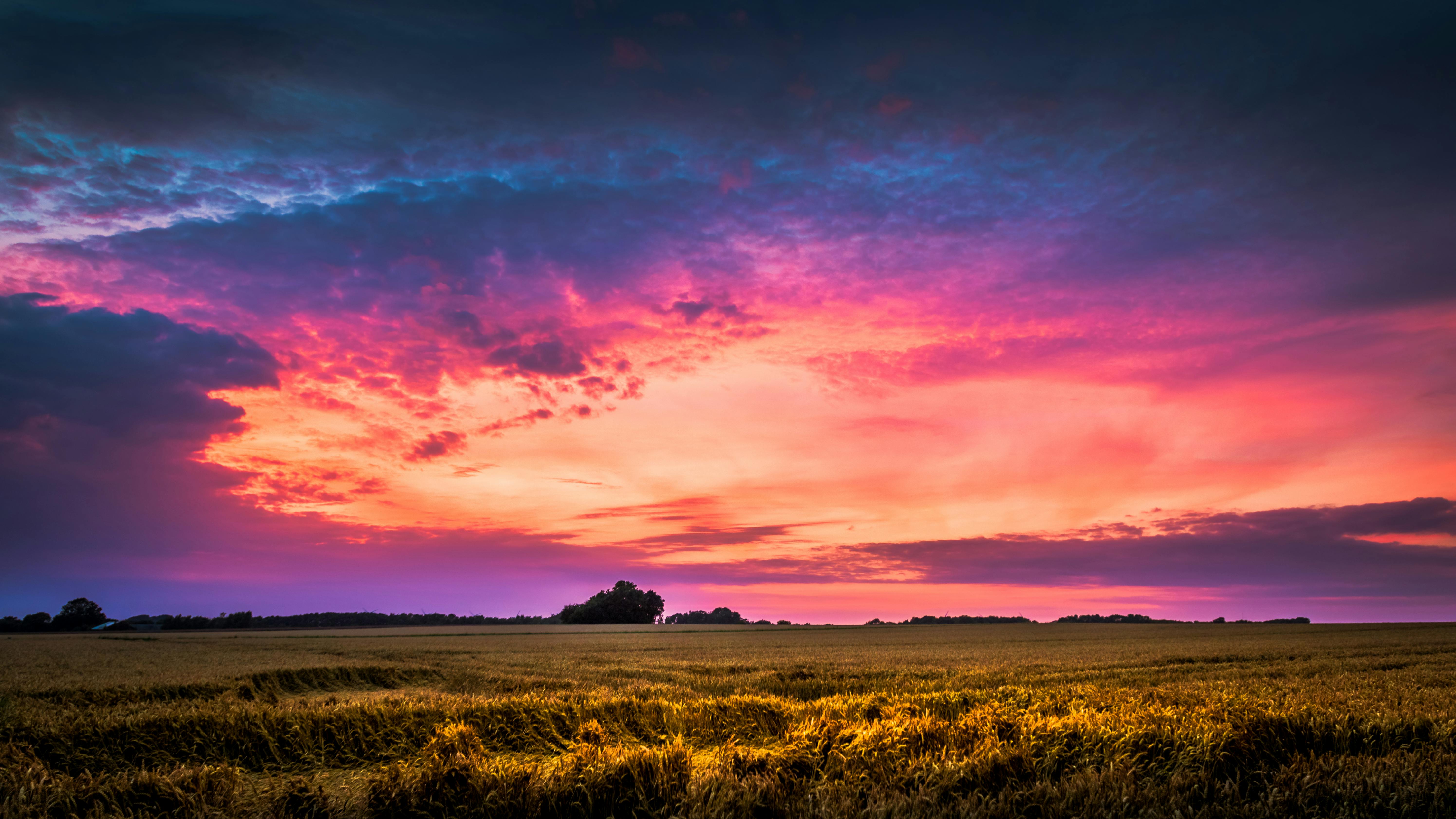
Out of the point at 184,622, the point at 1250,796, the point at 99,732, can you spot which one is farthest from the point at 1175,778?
the point at 184,622

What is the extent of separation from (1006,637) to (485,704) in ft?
177

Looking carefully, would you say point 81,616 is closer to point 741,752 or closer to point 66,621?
point 66,621

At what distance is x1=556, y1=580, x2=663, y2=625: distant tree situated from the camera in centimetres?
11919

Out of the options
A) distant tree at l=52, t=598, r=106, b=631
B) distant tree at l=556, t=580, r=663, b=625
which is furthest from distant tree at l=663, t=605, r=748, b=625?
distant tree at l=52, t=598, r=106, b=631

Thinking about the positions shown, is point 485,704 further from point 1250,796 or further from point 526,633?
point 526,633

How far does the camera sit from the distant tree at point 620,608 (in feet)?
391

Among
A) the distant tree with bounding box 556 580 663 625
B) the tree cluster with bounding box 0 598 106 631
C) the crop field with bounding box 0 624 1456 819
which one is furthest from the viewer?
the distant tree with bounding box 556 580 663 625

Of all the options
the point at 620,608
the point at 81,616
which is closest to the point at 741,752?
the point at 620,608

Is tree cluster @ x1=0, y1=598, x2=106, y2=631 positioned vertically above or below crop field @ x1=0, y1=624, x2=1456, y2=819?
below

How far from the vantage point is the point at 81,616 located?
99.9m

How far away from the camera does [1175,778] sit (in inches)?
206

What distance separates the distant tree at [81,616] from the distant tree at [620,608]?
70444 millimetres

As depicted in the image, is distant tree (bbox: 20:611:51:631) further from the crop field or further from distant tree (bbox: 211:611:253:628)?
the crop field

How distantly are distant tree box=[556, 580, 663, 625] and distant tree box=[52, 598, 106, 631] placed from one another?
231ft
